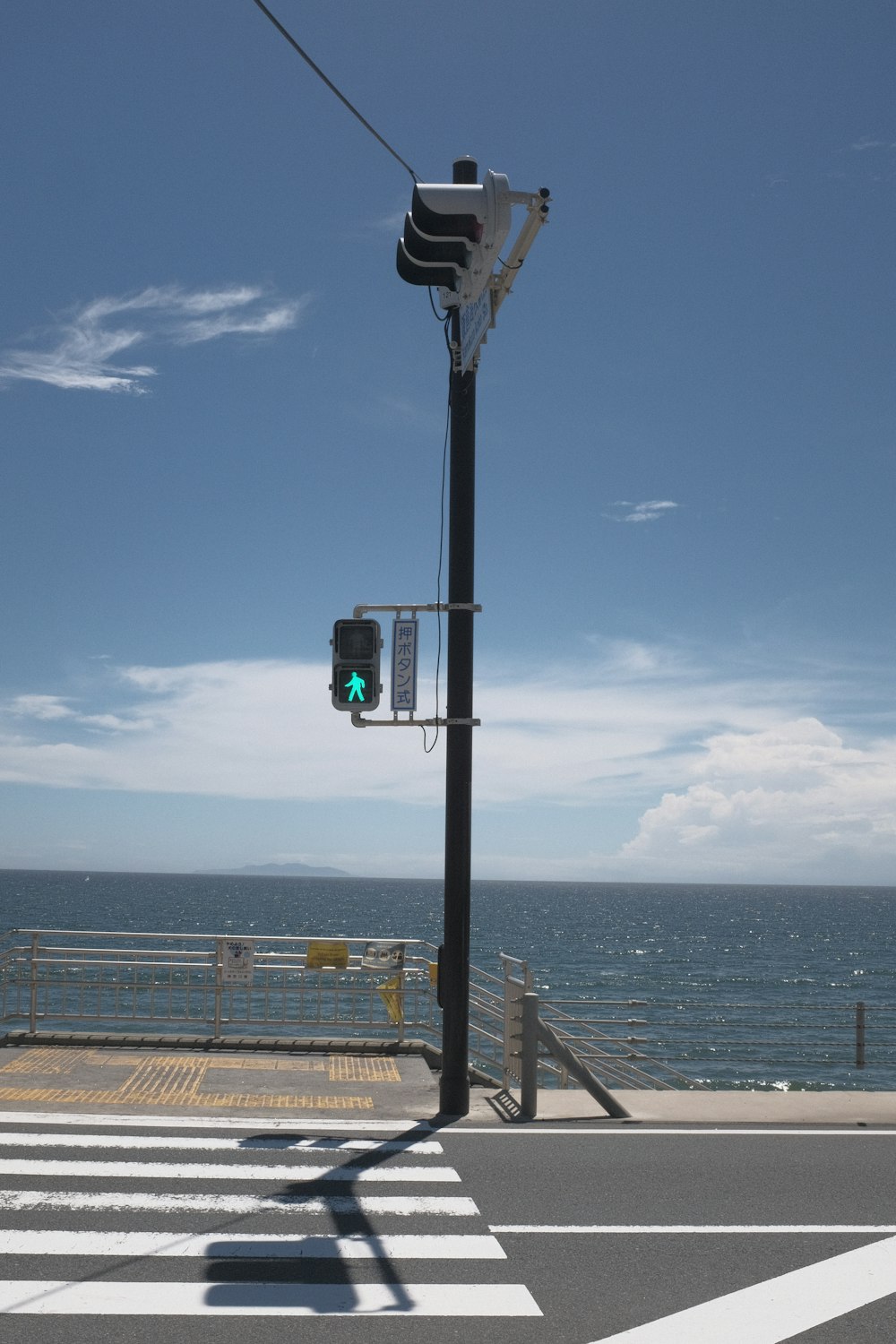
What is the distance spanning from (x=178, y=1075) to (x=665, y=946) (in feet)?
288

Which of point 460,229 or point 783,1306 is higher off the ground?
point 460,229

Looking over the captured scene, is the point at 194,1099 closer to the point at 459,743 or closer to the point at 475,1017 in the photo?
the point at 459,743

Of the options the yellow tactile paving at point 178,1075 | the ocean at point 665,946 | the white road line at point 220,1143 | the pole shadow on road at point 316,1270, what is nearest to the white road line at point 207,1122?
the white road line at point 220,1143

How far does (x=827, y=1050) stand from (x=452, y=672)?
33.9 metres

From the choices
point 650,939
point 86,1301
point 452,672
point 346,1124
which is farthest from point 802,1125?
point 650,939

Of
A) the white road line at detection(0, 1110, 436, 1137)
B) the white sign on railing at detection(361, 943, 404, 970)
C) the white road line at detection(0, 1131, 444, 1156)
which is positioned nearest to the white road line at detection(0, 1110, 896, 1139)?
the white road line at detection(0, 1110, 436, 1137)

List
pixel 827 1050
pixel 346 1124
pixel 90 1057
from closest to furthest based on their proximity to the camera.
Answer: pixel 346 1124, pixel 90 1057, pixel 827 1050

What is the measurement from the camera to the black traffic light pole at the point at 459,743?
35.9 ft

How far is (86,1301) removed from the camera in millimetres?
5824

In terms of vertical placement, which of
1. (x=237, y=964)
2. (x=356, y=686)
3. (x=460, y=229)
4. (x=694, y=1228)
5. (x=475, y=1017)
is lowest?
(x=694, y=1228)

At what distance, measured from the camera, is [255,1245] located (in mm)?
6805

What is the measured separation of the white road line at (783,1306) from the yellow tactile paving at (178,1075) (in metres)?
5.28

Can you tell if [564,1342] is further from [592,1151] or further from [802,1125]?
[802,1125]

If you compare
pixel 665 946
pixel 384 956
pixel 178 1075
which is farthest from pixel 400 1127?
pixel 665 946
